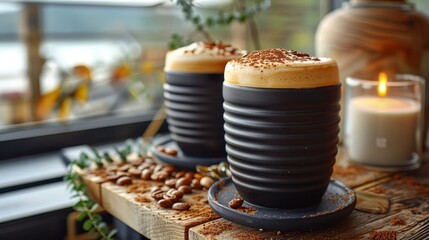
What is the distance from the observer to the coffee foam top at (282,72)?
702 millimetres

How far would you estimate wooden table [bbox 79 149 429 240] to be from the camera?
2.36 feet

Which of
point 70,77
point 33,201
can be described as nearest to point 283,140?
point 33,201

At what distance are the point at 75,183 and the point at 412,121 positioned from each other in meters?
0.67

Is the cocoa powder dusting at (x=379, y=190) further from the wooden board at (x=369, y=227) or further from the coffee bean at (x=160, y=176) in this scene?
the coffee bean at (x=160, y=176)

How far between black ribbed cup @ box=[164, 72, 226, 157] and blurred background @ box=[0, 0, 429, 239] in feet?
1.33

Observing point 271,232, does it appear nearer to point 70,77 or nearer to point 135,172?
point 135,172

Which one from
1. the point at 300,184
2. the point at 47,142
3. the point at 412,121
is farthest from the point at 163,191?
the point at 47,142

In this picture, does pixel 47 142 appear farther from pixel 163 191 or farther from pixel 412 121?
pixel 412 121

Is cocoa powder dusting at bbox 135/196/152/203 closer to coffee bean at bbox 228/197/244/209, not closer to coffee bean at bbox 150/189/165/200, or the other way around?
coffee bean at bbox 150/189/165/200

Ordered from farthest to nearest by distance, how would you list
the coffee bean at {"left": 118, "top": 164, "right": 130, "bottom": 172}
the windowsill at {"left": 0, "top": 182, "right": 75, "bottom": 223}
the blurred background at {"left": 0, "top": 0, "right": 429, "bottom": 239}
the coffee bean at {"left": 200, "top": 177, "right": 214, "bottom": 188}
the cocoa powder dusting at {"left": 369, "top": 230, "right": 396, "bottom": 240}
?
the blurred background at {"left": 0, "top": 0, "right": 429, "bottom": 239}, the windowsill at {"left": 0, "top": 182, "right": 75, "bottom": 223}, the coffee bean at {"left": 118, "top": 164, "right": 130, "bottom": 172}, the coffee bean at {"left": 200, "top": 177, "right": 214, "bottom": 188}, the cocoa powder dusting at {"left": 369, "top": 230, "right": 396, "bottom": 240}

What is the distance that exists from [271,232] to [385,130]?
449mm

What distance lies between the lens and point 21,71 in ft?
4.75

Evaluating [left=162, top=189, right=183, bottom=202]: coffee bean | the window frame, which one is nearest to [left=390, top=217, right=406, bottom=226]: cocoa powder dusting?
[left=162, top=189, right=183, bottom=202]: coffee bean

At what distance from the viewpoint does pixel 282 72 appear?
701mm
